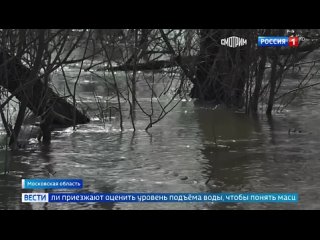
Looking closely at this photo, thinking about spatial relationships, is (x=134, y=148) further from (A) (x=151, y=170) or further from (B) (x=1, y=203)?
(B) (x=1, y=203)

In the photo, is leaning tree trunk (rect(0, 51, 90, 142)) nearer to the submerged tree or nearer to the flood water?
the submerged tree

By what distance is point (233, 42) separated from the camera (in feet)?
38.8

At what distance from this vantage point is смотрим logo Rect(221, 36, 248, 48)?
1060 cm

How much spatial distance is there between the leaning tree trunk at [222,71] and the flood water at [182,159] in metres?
0.85

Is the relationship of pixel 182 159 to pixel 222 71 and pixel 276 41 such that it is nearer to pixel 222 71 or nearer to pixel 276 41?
pixel 276 41

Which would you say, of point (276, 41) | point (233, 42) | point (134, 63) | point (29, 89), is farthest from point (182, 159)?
point (233, 42)

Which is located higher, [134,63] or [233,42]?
[233,42]

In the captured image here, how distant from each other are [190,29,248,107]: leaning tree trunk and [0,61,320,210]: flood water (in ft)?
2.80

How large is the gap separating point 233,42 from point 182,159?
4343 millimetres

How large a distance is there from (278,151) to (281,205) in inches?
111

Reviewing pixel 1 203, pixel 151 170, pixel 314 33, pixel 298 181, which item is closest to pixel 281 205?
pixel 298 181

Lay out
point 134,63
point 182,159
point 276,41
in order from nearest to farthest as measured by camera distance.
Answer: point 276,41 → point 182,159 → point 134,63

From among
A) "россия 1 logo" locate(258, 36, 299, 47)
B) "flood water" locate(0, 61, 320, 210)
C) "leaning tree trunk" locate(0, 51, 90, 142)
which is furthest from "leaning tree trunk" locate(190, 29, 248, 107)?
"россия 1 logo" locate(258, 36, 299, 47)

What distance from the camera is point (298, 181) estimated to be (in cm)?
683
